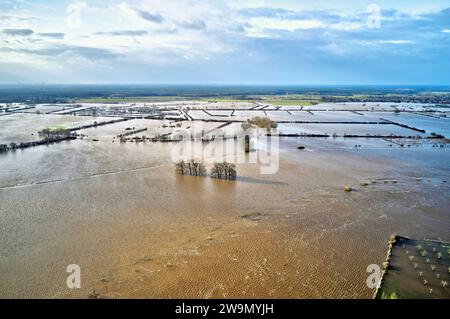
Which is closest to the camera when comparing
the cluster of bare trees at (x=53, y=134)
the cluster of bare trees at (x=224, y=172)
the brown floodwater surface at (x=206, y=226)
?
the brown floodwater surface at (x=206, y=226)

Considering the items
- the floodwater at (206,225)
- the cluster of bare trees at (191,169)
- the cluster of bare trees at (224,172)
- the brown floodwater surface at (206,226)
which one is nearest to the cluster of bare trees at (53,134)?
the floodwater at (206,225)

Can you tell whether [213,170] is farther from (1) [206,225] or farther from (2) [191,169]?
(1) [206,225]

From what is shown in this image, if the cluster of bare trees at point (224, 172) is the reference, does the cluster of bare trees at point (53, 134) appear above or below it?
above

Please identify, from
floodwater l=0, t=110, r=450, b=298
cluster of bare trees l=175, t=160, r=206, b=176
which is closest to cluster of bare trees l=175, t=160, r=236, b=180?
cluster of bare trees l=175, t=160, r=206, b=176

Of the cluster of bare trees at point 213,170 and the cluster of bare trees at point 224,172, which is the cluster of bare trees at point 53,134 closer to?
the cluster of bare trees at point 213,170

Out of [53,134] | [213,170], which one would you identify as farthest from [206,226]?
[53,134]
